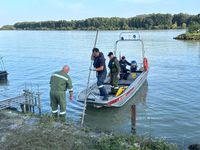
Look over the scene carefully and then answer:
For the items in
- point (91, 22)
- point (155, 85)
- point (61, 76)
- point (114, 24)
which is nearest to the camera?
point (61, 76)

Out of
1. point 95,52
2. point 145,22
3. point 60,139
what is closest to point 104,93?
point 95,52

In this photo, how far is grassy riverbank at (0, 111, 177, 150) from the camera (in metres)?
7.77

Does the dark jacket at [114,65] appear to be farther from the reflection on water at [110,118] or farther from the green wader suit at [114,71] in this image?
the reflection on water at [110,118]

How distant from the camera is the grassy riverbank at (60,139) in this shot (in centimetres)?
777

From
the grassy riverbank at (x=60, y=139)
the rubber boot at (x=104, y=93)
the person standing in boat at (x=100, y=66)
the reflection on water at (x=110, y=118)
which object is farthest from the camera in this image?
the rubber boot at (x=104, y=93)

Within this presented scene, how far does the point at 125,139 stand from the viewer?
8438 millimetres

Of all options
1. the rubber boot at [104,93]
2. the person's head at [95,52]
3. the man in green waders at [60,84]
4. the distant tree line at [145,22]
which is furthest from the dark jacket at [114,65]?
the distant tree line at [145,22]

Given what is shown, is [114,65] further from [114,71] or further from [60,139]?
[60,139]

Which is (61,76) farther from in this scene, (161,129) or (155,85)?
(155,85)

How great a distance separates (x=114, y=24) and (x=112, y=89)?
350 ft

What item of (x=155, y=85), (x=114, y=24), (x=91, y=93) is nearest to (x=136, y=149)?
Answer: (x=91, y=93)

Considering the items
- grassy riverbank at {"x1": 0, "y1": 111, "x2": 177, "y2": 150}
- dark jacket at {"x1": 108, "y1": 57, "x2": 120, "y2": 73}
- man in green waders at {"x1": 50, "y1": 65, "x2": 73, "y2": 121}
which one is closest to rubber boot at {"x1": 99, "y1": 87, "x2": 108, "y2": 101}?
dark jacket at {"x1": 108, "y1": 57, "x2": 120, "y2": 73}

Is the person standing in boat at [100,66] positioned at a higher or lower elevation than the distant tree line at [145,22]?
lower

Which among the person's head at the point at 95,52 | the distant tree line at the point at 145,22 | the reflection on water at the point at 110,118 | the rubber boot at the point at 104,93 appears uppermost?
the distant tree line at the point at 145,22
